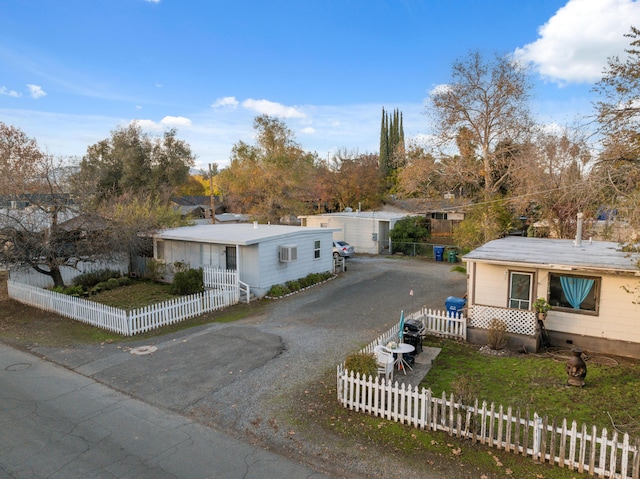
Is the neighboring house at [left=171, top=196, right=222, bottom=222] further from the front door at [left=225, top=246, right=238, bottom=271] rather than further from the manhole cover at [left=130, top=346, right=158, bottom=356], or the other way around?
the manhole cover at [left=130, top=346, right=158, bottom=356]

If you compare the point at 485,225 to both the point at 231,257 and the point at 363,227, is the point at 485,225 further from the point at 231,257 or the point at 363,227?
the point at 231,257

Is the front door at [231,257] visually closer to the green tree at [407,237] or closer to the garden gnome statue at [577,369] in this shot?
the garden gnome statue at [577,369]

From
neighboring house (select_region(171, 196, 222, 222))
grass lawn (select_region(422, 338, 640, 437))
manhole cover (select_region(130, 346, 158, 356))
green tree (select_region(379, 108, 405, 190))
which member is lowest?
manhole cover (select_region(130, 346, 158, 356))

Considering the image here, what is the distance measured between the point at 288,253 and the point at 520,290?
9.39m

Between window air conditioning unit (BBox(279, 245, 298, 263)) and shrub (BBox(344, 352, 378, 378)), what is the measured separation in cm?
970

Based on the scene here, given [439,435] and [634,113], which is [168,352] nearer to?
[439,435]

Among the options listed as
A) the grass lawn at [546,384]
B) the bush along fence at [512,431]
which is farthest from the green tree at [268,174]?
the bush along fence at [512,431]

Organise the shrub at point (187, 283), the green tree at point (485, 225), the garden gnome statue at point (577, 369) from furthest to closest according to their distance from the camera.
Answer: the green tree at point (485, 225)
the shrub at point (187, 283)
the garden gnome statue at point (577, 369)

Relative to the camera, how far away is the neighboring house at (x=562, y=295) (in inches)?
401

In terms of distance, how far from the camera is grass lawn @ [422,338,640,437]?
23.4 ft

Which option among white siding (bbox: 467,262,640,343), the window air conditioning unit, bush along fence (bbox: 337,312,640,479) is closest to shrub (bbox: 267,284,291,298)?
the window air conditioning unit

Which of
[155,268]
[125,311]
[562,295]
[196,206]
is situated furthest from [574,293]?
[196,206]

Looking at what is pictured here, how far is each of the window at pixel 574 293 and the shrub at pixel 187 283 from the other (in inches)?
505

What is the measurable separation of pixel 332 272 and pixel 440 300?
686cm
